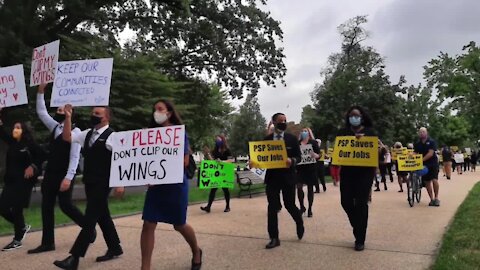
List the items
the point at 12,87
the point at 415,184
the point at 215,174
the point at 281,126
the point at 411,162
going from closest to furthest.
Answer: the point at 281,126 → the point at 12,87 → the point at 215,174 → the point at 411,162 → the point at 415,184

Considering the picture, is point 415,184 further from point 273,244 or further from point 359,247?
point 273,244

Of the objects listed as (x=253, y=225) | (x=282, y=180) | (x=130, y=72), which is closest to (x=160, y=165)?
(x=282, y=180)

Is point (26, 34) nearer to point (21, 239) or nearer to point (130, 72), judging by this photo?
point (130, 72)

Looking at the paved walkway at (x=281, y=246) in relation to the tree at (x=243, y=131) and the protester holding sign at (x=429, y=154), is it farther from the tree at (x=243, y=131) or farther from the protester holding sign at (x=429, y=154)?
the tree at (x=243, y=131)

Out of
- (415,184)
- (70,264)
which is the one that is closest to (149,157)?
(70,264)

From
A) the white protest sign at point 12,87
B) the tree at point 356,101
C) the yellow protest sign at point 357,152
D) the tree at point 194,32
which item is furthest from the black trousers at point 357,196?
the tree at point 356,101

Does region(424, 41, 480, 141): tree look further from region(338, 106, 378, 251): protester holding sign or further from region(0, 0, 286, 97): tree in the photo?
region(338, 106, 378, 251): protester holding sign

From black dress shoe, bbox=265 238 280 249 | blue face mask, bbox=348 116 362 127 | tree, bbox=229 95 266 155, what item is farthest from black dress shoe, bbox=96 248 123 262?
tree, bbox=229 95 266 155

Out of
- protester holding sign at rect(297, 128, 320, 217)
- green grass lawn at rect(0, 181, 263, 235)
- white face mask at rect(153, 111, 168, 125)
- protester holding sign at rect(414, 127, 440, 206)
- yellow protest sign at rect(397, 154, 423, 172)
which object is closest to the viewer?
white face mask at rect(153, 111, 168, 125)

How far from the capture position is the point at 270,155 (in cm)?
710

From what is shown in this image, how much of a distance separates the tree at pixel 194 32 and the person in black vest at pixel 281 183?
12897 millimetres

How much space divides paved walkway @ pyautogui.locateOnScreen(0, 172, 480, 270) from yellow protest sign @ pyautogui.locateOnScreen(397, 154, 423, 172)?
4.67ft

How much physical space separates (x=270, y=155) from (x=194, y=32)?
54.0 ft

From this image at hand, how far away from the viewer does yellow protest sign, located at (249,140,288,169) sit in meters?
7.06
